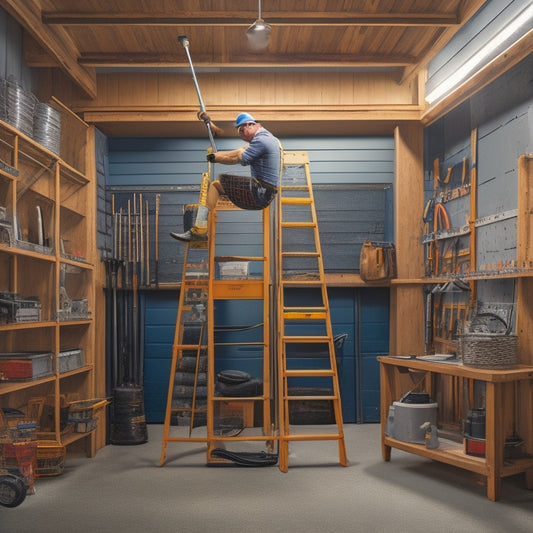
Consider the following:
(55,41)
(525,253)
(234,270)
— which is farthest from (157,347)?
(525,253)

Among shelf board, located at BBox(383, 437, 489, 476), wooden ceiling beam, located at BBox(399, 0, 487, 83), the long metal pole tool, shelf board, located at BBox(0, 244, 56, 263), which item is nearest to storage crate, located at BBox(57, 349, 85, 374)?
shelf board, located at BBox(0, 244, 56, 263)

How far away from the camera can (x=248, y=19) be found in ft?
15.8

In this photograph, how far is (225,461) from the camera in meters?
5.20

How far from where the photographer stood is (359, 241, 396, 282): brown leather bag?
644cm

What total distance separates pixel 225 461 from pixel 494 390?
225cm

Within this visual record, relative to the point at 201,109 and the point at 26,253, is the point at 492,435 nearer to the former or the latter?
the point at 26,253

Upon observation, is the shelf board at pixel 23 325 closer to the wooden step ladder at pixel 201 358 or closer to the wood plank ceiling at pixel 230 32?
the wooden step ladder at pixel 201 358

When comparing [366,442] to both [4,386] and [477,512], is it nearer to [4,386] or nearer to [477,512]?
[477,512]

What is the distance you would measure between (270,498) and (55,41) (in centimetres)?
382

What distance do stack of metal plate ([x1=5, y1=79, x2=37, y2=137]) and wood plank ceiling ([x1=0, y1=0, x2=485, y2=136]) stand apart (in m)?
0.48

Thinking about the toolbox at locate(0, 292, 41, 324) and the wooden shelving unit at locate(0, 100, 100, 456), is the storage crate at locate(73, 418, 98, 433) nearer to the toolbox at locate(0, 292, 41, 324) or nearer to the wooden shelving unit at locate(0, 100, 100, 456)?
the wooden shelving unit at locate(0, 100, 100, 456)

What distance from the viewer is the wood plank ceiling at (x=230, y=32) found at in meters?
4.70

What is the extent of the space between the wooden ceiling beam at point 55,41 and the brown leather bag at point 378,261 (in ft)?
10.2

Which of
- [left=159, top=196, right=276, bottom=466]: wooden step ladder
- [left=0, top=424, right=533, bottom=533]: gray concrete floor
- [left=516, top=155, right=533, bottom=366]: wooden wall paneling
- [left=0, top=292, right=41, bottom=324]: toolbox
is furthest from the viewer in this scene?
[left=159, top=196, right=276, bottom=466]: wooden step ladder
